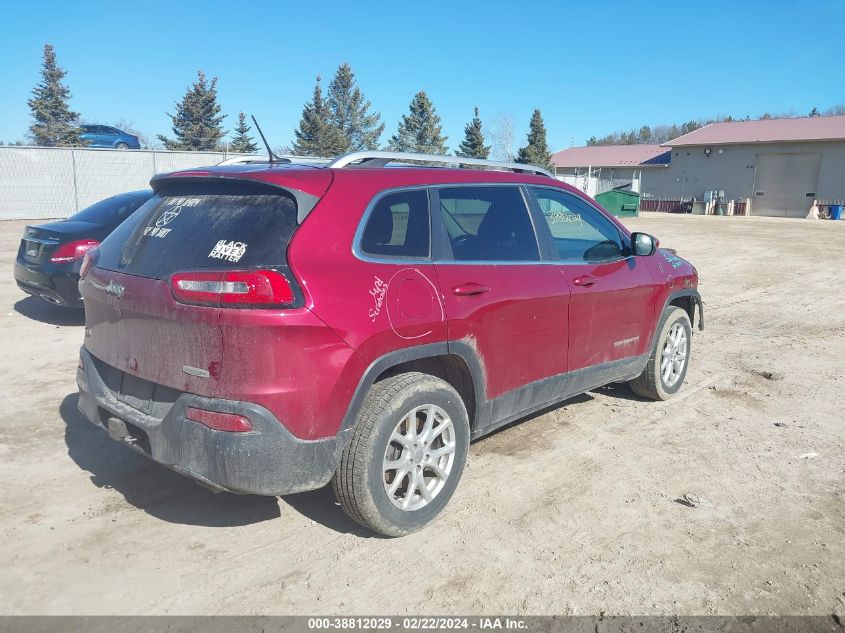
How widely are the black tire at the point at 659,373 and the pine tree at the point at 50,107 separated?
149ft

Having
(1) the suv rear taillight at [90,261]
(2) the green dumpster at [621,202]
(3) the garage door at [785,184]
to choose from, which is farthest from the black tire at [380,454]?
(3) the garage door at [785,184]

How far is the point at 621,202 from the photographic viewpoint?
32.5 m

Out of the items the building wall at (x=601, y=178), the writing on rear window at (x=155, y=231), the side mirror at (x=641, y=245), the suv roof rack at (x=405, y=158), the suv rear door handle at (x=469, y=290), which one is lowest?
the suv rear door handle at (x=469, y=290)

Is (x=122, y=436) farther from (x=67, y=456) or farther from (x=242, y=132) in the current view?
(x=242, y=132)

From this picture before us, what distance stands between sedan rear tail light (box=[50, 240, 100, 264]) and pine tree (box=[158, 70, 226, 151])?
42118 millimetres

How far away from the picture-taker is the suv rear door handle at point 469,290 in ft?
11.5

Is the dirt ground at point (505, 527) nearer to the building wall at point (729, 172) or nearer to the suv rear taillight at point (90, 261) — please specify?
the suv rear taillight at point (90, 261)

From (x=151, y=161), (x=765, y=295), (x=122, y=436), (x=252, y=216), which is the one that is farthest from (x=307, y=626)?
(x=151, y=161)

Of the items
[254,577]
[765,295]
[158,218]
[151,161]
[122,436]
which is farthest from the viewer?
[151,161]

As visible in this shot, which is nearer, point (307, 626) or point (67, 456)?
point (307, 626)

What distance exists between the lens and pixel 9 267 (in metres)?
11.7

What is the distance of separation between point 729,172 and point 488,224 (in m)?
42.5

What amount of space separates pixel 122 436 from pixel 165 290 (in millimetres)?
796

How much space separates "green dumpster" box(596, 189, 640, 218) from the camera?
32000 mm
